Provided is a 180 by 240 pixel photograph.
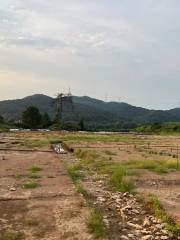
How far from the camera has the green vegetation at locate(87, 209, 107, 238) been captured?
47.5ft

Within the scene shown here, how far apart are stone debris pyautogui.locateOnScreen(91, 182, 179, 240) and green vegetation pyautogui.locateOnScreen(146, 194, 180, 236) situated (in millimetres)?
188

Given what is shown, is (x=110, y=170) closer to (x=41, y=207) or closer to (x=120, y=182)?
(x=120, y=182)

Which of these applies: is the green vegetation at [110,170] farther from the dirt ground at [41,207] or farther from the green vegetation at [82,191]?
the dirt ground at [41,207]

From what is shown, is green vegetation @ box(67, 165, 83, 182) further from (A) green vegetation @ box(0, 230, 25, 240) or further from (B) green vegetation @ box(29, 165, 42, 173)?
(A) green vegetation @ box(0, 230, 25, 240)

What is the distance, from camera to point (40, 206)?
18.4 m

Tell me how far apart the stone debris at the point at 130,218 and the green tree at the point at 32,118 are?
313 ft

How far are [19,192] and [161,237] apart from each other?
8.81 metres

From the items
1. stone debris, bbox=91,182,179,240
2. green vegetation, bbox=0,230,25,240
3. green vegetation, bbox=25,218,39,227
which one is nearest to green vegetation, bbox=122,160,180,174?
stone debris, bbox=91,182,179,240

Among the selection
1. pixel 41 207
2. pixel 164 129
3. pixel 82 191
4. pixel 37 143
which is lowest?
pixel 41 207

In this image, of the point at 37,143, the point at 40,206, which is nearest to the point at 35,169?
the point at 40,206

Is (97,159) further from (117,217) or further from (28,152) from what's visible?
(117,217)

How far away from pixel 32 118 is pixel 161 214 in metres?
101

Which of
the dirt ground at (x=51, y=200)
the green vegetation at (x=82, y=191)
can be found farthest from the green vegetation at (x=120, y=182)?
the green vegetation at (x=82, y=191)

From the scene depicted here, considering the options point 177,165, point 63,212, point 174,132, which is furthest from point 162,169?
point 174,132
